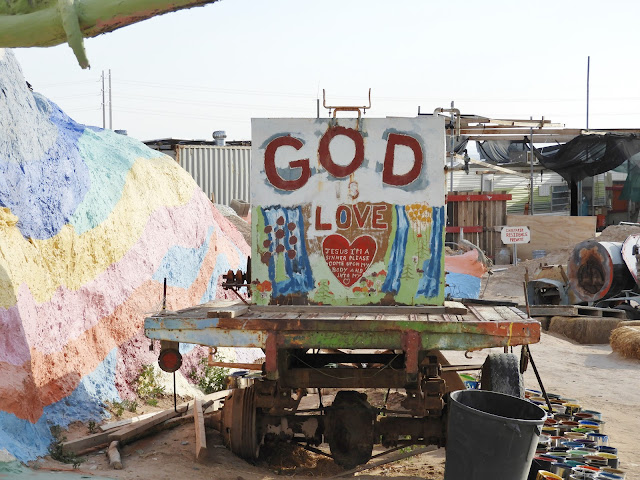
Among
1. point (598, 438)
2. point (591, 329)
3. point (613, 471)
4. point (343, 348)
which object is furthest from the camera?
point (591, 329)

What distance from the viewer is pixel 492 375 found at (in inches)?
255

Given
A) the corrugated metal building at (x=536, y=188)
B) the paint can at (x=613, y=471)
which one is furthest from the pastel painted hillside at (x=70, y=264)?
the corrugated metal building at (x=536, y=188)

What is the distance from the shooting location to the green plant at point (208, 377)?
9.09 meters

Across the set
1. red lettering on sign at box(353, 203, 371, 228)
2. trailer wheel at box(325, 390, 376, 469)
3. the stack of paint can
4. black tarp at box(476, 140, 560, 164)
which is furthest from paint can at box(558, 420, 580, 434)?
black tarp at box(476, 140, 560, 164)

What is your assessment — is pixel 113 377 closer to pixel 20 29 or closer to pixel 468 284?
pixel 20 29

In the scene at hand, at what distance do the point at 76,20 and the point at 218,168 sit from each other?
62.1 feet

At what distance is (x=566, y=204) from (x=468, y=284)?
23103 millimetres

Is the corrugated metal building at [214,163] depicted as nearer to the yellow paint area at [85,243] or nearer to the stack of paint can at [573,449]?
the yellow paint area at [85,243]

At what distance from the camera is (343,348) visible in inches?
228

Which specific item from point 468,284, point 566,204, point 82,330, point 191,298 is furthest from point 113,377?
point 566,204

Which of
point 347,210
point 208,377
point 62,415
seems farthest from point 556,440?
point 62,415

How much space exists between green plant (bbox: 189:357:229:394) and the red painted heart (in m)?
3.14

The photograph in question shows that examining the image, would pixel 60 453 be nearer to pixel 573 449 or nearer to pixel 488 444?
pixel 488 444

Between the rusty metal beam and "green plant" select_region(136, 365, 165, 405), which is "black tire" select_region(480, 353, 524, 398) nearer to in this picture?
the rusty metal beam
